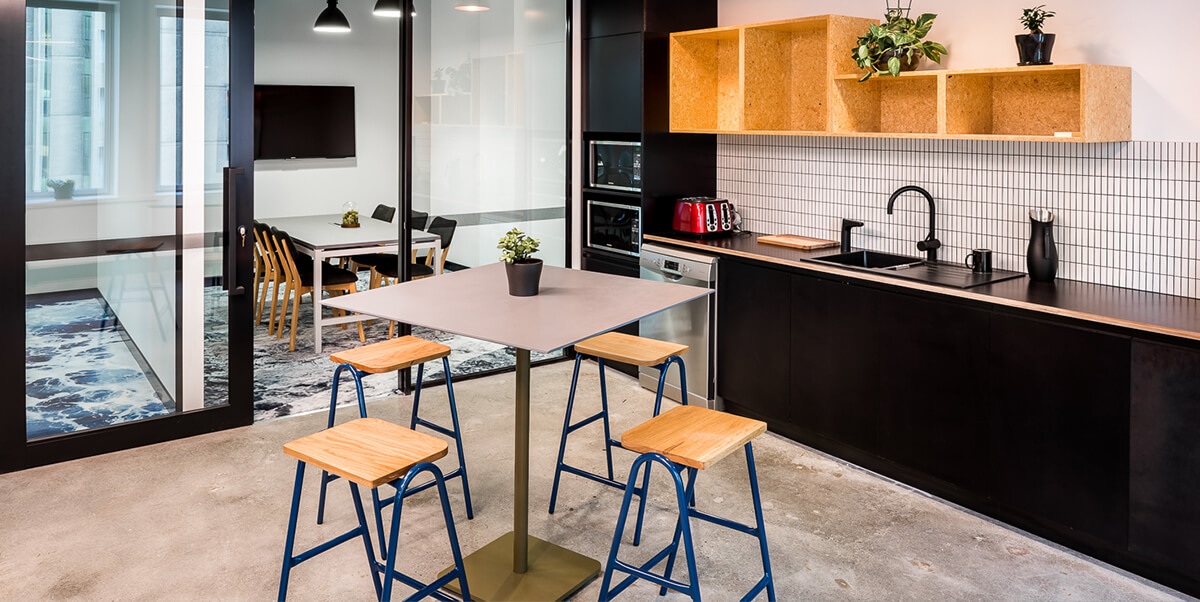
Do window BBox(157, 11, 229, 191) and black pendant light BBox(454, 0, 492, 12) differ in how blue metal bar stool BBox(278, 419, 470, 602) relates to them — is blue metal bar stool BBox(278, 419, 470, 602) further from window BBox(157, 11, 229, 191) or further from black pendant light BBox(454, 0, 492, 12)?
black pendant light BBox(454, 0, 492, 12)

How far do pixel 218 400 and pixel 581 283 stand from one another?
7.59 ft

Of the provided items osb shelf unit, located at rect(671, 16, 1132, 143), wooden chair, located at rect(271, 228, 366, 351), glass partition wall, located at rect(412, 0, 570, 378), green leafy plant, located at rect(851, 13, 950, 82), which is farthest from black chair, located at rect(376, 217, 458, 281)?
green leafy plant, located at rect(851, 13, 950, 82)

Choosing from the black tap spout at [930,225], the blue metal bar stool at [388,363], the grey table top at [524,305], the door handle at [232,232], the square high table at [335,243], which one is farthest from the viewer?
the square high table at [335,243]

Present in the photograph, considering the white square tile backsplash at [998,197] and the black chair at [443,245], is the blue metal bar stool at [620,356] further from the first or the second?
the black chair at [443,245]

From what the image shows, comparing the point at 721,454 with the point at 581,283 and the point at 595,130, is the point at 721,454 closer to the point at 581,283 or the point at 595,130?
the point at 581,283

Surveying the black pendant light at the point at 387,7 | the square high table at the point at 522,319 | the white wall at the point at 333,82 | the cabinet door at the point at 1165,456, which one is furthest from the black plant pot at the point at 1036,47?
the white wall at the point at 333,82

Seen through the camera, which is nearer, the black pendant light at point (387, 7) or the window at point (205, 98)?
the window at point (205, 98)

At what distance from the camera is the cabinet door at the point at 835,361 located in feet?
12.7

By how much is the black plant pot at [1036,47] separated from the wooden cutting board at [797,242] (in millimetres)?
1413

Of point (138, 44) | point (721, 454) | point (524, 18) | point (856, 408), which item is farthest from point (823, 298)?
point (138, 44)

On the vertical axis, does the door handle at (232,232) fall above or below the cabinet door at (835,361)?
above

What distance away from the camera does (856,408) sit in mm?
3955

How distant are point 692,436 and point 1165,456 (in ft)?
5.35

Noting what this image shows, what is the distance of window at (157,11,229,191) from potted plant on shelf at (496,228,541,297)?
211cm
